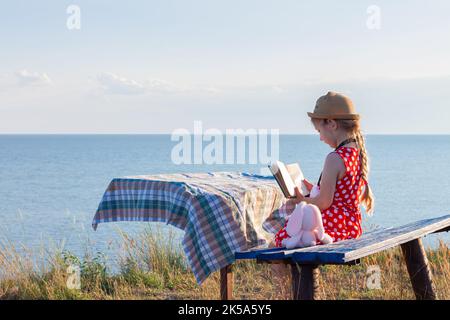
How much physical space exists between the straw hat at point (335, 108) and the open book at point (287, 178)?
0.41m

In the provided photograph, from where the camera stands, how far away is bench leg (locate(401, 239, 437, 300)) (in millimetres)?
5820

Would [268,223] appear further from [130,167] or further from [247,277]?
[130,167]

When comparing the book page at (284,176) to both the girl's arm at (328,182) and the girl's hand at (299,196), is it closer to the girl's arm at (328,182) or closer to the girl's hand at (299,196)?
the girl's hand at (299,196)

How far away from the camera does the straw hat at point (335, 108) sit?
5.03m

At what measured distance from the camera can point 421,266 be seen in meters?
5.82

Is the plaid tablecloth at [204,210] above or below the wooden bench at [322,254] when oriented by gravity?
above

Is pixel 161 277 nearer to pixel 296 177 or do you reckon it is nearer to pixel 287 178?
pixel 296 177

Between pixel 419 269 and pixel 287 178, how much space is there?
5.13ft

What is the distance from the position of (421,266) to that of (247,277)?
233 centimetres

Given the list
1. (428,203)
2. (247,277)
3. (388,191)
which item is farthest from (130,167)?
(247,277)

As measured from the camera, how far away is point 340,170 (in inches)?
193

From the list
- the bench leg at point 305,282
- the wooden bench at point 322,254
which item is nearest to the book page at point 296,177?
the wooden bench at point 322,254

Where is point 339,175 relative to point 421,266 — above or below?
above

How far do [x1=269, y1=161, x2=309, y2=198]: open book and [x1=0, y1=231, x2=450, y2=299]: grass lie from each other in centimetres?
180
